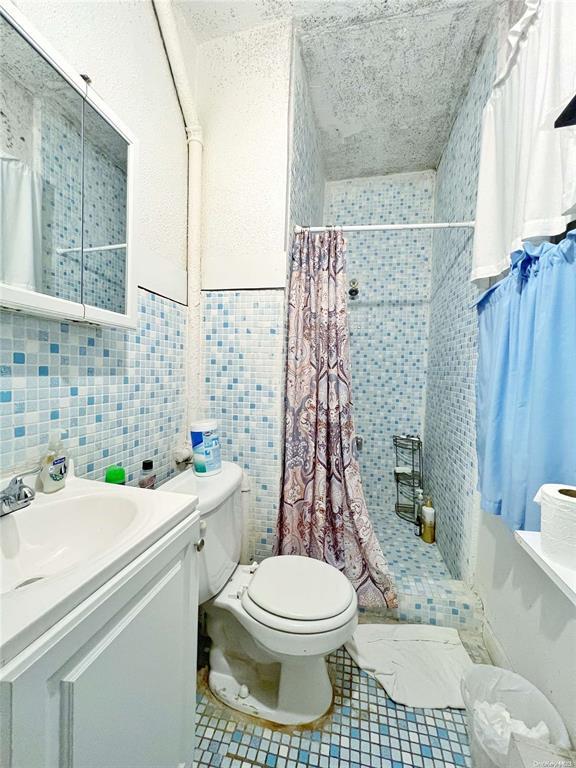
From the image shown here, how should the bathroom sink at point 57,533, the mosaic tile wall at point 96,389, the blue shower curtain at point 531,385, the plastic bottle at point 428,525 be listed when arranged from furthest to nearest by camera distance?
the plastic bottle at point 428,525 < the blue shower curtain at point 531,385 < the mosaic tile wall at point 96,389 < the bathroom sink at point 57,533

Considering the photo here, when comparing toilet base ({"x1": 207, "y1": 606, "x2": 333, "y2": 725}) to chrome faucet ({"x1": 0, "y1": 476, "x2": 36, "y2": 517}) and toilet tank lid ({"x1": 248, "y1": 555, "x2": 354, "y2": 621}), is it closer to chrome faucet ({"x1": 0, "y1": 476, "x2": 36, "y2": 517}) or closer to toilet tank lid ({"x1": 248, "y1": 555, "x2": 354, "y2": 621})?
toilet tank lid ({"x1": 248, "y1": 555, "x2": 354, "y2": 621})

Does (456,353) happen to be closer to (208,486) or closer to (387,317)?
(387,317)

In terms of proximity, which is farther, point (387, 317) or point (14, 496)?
point (387, 317)

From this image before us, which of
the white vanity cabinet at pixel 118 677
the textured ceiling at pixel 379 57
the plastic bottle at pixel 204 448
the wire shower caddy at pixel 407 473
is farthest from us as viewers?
the wire shower caddy at pixel 407 473

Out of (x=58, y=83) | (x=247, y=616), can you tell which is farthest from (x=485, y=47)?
(x=247, y=616)

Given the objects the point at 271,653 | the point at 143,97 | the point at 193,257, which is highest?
the point at 143,97

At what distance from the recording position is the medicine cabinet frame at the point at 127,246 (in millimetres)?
644

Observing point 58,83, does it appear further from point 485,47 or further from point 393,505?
point 393,505

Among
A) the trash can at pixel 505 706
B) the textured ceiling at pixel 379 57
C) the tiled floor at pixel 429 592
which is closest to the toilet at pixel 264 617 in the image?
the trash can at pixel 505 706

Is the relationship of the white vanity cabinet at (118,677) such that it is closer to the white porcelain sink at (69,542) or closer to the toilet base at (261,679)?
the white porcelain sink at (69,542)

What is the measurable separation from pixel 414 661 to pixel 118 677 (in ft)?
3.88

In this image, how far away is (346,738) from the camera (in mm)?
950

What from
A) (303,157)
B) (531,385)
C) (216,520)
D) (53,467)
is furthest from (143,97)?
(531,385)

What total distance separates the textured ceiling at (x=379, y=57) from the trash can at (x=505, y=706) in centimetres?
246
